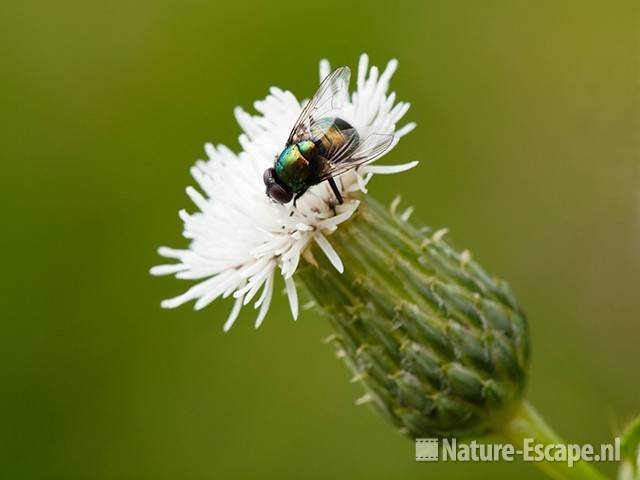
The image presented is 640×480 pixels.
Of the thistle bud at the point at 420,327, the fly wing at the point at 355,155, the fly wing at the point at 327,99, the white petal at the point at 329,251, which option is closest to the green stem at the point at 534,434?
the thistle bud at the point at 420,327

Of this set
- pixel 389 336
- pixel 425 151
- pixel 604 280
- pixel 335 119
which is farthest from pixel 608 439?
pixel 335 119

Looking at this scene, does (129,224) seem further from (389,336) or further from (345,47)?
(389,336)

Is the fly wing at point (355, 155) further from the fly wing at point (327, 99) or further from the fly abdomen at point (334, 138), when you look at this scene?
the fly wing at point (327, 99)

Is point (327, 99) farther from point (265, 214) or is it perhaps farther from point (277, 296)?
point (277, 296)

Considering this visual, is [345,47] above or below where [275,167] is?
above

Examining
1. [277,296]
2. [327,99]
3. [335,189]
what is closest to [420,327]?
[335,189]
